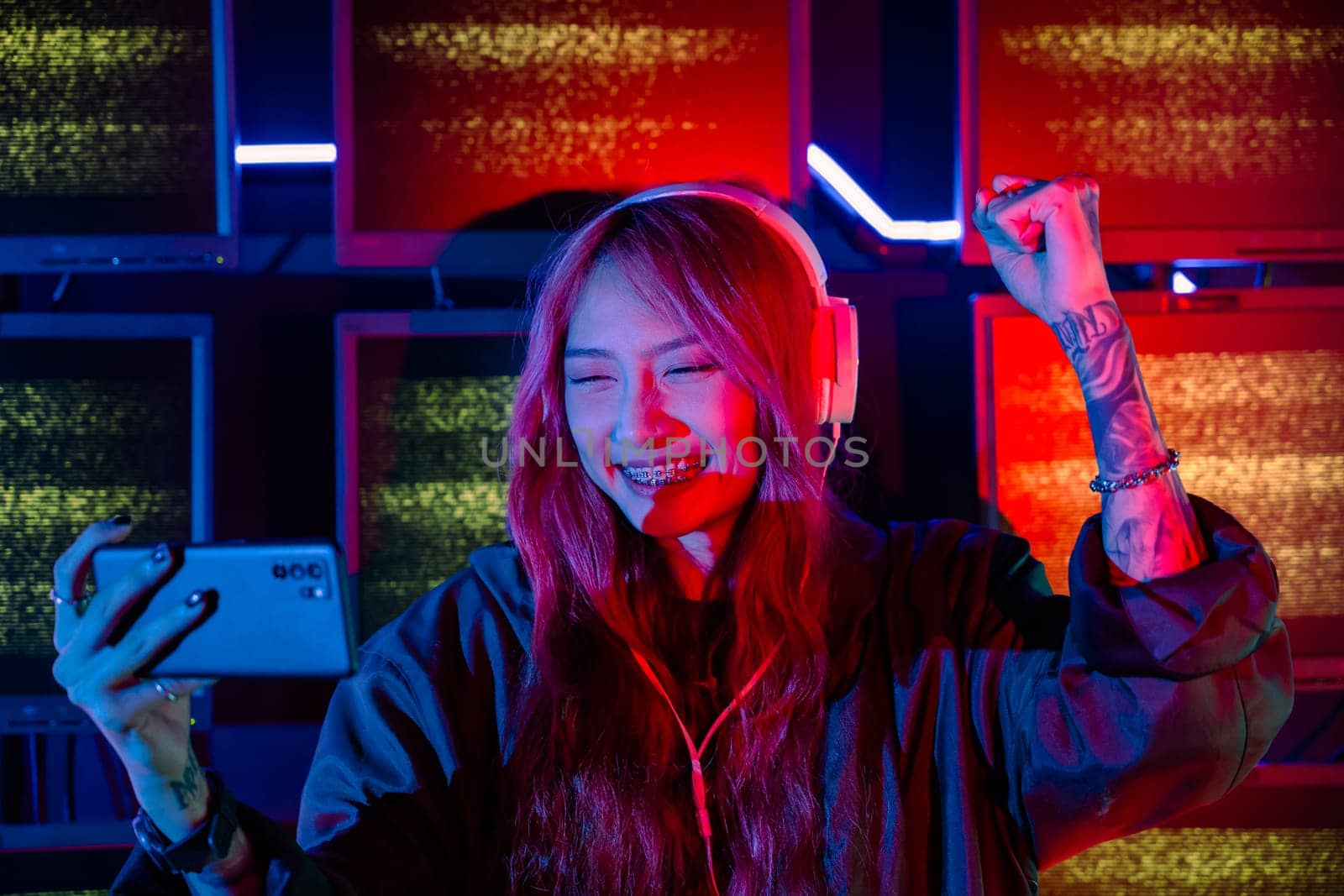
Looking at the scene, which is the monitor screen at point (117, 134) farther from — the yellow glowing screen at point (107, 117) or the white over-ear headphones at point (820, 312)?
the white over-ear headphones at point (820, 312)

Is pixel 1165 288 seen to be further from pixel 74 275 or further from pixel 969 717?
pixel 74 275

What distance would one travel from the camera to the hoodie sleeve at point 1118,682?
3.39 ft

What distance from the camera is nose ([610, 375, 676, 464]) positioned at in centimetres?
126

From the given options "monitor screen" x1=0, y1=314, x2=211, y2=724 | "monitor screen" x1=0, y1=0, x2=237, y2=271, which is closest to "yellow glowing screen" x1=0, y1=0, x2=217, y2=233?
"monitor screen" x1=0, y1=0, x2=237, y2=271

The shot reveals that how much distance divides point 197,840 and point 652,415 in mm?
688

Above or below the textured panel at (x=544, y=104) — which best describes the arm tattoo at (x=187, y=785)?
below

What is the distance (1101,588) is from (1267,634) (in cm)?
18

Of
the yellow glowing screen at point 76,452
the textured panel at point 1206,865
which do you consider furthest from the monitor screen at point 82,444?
the textured panel at point 1206,865

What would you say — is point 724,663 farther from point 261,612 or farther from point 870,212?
point 870,212

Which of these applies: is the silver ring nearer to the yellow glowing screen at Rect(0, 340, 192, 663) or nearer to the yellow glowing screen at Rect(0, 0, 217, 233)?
the yellow glowing screen at Rect(0, 340, 192, 663)

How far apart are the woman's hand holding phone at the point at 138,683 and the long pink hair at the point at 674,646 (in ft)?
1.52

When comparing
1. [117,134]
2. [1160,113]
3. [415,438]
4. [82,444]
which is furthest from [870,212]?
[82,444]

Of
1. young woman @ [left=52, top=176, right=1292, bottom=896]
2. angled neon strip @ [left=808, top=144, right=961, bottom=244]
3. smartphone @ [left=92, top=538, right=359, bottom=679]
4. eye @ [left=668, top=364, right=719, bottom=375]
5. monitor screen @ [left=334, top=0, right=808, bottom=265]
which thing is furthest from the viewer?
angled neon strip @ [left=808, top=144, right=961, bottom=244]

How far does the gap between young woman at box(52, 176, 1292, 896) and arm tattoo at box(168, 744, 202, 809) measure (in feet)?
0.72
